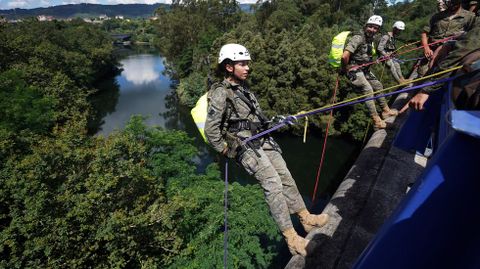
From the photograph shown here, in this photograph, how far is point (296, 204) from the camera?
3965 mm

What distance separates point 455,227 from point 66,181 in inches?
539

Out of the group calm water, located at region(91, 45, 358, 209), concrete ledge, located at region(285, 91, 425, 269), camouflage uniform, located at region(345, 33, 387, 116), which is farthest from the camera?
calm water, located at region(91, 45, 358, 209)

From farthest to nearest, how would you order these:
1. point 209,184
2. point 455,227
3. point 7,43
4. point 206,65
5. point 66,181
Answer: point 206,65, point 7,43, point 209,184, point 66,181, point 455,227

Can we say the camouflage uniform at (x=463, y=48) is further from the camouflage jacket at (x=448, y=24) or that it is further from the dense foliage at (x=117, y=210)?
the dense foliage at (x=117, y=210)

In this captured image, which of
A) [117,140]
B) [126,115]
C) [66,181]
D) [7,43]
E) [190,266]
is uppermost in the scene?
[7,43]

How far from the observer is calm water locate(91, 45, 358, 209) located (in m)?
24.8

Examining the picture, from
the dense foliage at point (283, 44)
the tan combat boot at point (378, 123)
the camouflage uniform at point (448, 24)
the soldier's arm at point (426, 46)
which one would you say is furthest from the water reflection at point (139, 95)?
the camouflage uniform at point (448, 24)

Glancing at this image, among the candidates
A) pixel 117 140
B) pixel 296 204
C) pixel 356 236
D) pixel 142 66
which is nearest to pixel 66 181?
pixel 117 140

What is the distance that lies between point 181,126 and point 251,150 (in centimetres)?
3255

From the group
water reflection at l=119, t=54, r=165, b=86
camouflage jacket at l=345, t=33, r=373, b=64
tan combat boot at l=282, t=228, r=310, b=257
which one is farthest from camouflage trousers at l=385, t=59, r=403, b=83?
water reflection at l=119, t=54, r=165, b=86

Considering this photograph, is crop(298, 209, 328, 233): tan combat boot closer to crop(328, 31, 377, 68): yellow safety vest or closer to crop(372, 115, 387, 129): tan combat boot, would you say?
crop(372, 115, 387, 129): tan combat boot

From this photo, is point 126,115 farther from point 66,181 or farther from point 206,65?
point 66,181

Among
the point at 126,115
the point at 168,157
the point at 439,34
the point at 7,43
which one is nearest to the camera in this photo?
the point at 439,34

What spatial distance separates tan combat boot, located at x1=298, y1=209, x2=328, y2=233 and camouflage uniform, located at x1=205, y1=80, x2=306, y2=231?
0.40 feet
